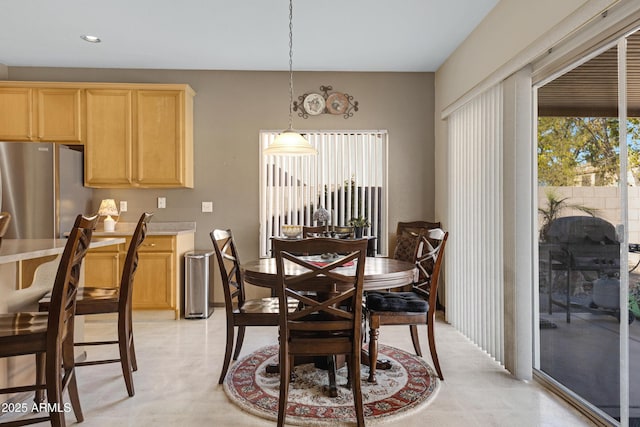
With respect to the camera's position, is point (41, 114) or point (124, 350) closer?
point (124, 350)

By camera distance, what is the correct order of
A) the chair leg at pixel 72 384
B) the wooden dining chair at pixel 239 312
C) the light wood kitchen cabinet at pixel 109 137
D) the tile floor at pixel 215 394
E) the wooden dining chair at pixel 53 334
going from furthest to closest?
the light wood kitchen cabinet at pixel 109 137 → the wooden dining chair at pixel 239 312 → the tile floor at pixel 215 394 → the chair leg at pixel 72 384 → the wooden dining chair at pixel 53 334

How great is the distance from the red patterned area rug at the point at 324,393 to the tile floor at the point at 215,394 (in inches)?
Answer: 2.9

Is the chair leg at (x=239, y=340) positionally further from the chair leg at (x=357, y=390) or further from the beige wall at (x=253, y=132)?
the beige wall at (x=253, y=132)

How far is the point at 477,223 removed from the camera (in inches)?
133

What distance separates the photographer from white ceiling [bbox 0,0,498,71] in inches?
124

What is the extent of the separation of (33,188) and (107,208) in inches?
28.2

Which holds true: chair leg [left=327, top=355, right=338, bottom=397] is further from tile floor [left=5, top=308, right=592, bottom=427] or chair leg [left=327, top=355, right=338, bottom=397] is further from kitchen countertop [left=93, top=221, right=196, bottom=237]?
kitchen countertop [left=93, top=221, right=196, bottom=237]

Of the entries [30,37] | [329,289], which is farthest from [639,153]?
[30,37]

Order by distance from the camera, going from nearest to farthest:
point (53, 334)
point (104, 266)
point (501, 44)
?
point (53, 334) < point (501, 44) < point (104, 266)

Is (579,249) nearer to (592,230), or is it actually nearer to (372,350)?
(592,230)

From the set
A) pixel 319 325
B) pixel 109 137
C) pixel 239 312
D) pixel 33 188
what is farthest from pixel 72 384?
pixel 109 137

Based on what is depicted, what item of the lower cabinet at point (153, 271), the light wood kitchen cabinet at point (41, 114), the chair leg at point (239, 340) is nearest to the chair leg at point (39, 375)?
the chair leg at point (239, 340)

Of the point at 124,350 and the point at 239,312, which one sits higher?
the point at 239,312

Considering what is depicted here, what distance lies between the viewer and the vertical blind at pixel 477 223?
2.99 metres
